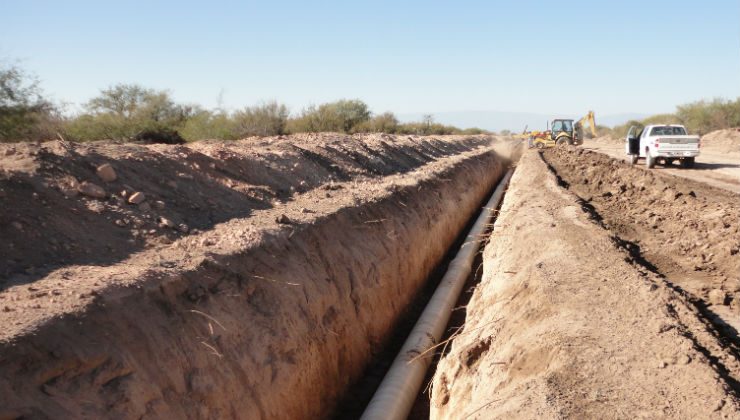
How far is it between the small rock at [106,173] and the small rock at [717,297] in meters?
6.95

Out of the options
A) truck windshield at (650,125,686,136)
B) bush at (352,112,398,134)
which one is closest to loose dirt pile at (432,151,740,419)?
truck windshield at (650,125,686,136)

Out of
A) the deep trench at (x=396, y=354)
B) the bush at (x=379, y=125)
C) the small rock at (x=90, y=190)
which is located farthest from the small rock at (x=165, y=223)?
the bush at (x=379, y=125)

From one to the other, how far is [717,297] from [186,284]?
204 inches

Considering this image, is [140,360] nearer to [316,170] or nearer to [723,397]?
[723,397]

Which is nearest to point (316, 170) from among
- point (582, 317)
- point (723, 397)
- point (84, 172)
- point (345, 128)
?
point (84, 172)

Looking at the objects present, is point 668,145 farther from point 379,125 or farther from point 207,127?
point 379,125

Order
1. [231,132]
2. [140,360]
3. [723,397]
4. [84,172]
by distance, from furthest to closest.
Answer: [231,132] → [84,172] → [140,360] → [723,397]

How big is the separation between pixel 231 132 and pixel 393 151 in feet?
20.3

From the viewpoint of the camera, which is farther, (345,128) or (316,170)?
(345,128)

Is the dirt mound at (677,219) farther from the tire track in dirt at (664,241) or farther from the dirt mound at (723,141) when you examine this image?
the dirt mound at (723,141)

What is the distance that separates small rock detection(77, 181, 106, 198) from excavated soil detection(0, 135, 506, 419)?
0.34 feet

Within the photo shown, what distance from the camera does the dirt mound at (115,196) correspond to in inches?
208

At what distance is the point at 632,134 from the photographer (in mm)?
24359

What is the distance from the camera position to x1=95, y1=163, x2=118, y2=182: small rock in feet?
22.8
